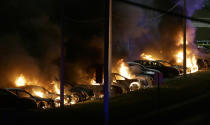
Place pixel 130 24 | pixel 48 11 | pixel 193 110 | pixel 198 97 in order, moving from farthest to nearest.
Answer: pixel 130 24
pixel 48 11
pixel 198 97
pixel 193 110

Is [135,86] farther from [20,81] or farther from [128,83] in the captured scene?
[20,81]

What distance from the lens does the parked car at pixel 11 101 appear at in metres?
15.4

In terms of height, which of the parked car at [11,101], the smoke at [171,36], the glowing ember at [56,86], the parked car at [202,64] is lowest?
the parked car at [11,101]

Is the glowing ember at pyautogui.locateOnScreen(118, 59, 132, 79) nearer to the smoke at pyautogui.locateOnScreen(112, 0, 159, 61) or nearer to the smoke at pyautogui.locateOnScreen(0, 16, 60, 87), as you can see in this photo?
the smoke at pyautogui.locateOnScreen(112, 0, 159, 61)

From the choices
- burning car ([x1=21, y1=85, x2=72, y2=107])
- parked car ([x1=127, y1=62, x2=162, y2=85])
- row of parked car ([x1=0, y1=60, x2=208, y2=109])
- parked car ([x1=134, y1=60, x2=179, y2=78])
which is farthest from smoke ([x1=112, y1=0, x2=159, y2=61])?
burning car ([x1=21, y1=85, x2=72, y2=107])

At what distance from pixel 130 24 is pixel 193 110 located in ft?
52.0

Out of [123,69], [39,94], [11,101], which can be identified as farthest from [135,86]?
[11,101]

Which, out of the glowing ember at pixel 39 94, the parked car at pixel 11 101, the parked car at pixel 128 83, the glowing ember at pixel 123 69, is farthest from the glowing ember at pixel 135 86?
the parked car at pixel 11 101

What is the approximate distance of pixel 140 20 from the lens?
30.8 m

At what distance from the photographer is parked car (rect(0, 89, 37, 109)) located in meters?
15.4

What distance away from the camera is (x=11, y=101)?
1545 centimetres

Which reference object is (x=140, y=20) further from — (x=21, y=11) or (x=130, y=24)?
(x=21, y=11)

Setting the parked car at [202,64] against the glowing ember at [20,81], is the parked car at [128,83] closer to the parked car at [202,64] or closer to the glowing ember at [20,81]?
the glowing ember at [20,81]

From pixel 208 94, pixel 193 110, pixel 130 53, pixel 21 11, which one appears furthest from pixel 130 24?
pixel 193 110
